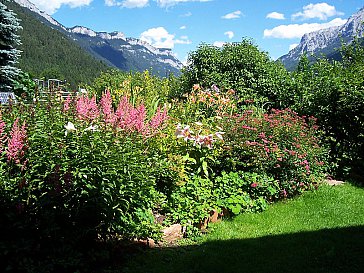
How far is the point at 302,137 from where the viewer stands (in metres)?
5.81

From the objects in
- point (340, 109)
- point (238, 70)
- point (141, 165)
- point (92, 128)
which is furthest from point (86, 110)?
point (238, 70)

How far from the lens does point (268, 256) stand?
366cm

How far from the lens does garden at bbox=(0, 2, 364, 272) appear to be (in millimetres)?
3107

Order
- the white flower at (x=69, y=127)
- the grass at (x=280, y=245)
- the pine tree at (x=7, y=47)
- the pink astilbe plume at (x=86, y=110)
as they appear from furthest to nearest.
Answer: the pine tree at (x=7, y=47)
the pink astilbe plume at (x=86, y=110)
the grass at (x=280, y=245)
the white flower at (x=69, y=127)

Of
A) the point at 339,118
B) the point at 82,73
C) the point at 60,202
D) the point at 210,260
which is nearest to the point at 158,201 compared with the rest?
the point at 210,260

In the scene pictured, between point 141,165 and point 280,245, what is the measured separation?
1735mm

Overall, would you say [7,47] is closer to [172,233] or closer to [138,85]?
[138,85]

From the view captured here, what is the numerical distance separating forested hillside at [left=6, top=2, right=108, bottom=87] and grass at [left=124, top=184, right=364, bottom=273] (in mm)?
65529

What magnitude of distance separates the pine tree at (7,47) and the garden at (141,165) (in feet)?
28.9

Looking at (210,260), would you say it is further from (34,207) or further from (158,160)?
(34,207)

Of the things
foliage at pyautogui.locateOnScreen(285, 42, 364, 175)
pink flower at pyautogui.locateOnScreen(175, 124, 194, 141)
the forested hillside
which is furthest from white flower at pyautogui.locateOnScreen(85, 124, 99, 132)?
the forested hillside

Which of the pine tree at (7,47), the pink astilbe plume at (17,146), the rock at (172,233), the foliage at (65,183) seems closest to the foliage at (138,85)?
the pine tree at (7,47)

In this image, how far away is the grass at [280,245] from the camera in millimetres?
3414

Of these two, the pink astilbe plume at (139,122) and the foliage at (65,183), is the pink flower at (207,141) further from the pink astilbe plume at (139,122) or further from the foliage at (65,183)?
the foliage at (65,183)
